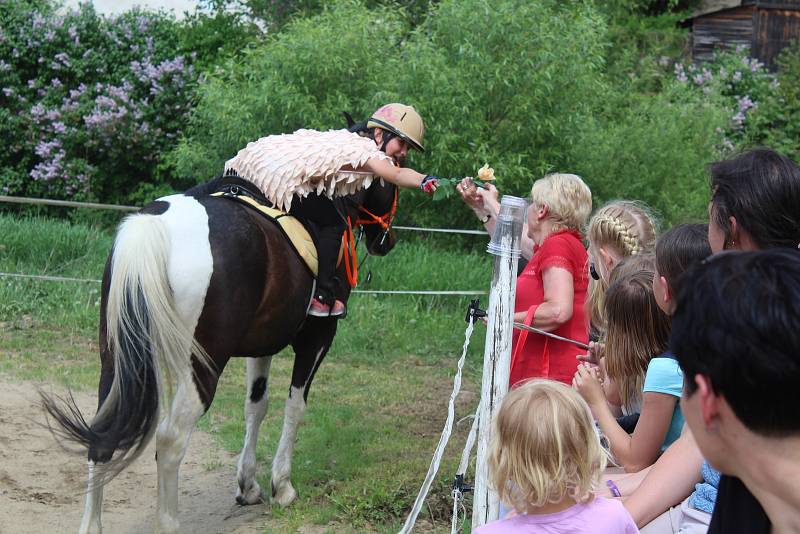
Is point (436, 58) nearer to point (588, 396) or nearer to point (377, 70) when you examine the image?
point (377, 70)

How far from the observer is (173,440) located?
148 inches

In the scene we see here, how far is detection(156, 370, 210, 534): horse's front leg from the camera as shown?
3752mm

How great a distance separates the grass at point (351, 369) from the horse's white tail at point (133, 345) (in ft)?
3.44

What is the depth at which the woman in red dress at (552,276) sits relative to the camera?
11.7 ft

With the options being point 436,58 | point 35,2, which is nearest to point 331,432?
point 436,58

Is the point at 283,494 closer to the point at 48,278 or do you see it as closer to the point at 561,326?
the point at 561,326

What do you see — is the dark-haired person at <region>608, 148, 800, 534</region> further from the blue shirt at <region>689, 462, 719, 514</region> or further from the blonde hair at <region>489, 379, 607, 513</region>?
the blonde hair at <region>489, 379, 607, 513</region>

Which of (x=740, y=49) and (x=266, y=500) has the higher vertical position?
(x=740, y=49)

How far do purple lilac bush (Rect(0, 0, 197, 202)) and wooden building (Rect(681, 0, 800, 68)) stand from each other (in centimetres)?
838

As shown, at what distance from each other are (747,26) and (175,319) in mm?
14295

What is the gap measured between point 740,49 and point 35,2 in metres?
10.2

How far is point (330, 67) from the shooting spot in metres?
8.91

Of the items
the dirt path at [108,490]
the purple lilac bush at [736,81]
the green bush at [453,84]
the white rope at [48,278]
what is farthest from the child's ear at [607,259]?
the purple lilac bush at [736,81]

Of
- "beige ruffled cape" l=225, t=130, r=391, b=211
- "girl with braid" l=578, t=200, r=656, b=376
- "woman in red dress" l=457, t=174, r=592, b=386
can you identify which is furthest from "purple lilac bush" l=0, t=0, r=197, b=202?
"girl with braid" l=578, t=200, r=656, b=376
